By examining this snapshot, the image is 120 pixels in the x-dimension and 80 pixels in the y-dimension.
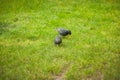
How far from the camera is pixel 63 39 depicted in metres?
10.2

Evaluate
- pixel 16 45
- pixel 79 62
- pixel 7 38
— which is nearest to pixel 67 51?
pixel 79 62

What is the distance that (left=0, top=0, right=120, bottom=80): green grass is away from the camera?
778cm

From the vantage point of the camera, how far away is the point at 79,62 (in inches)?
325

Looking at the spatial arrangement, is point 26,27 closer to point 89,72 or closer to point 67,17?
point 67,17

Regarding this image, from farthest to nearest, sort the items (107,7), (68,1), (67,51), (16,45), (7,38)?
(68,1), (107,7), (7,38), (16,45), (67,51)

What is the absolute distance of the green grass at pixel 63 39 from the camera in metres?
7.78

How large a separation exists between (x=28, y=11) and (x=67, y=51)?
669 centimetres

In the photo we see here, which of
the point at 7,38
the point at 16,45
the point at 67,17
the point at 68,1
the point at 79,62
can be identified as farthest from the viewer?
the point at 68,1

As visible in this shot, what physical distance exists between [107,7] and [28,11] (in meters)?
4.91

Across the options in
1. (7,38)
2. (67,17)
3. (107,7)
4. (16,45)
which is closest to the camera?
(16,45)

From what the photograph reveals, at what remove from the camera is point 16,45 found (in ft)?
32.6

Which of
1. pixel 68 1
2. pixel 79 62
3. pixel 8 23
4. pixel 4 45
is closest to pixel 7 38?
pixel 4 45

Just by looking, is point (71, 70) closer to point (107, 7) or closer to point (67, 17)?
point (67, 17)

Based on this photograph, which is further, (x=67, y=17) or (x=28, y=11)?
(x=28, y=11)
